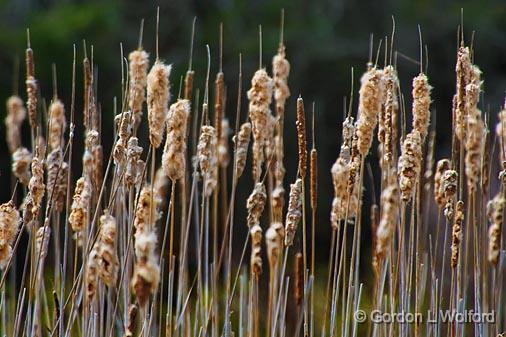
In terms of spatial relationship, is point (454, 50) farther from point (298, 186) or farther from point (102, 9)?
point (298, 186)

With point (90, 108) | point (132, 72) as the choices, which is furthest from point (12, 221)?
point (132, 72)

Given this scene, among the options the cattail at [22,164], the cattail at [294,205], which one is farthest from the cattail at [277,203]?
the cattail at [22,164]

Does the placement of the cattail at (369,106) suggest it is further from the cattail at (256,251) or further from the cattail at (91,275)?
the cattail at (91,275)

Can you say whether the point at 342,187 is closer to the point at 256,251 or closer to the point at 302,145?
the point at 302,145

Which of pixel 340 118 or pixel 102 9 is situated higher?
pixel 102 9

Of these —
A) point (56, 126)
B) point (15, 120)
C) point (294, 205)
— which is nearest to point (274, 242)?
point (294, 205)
